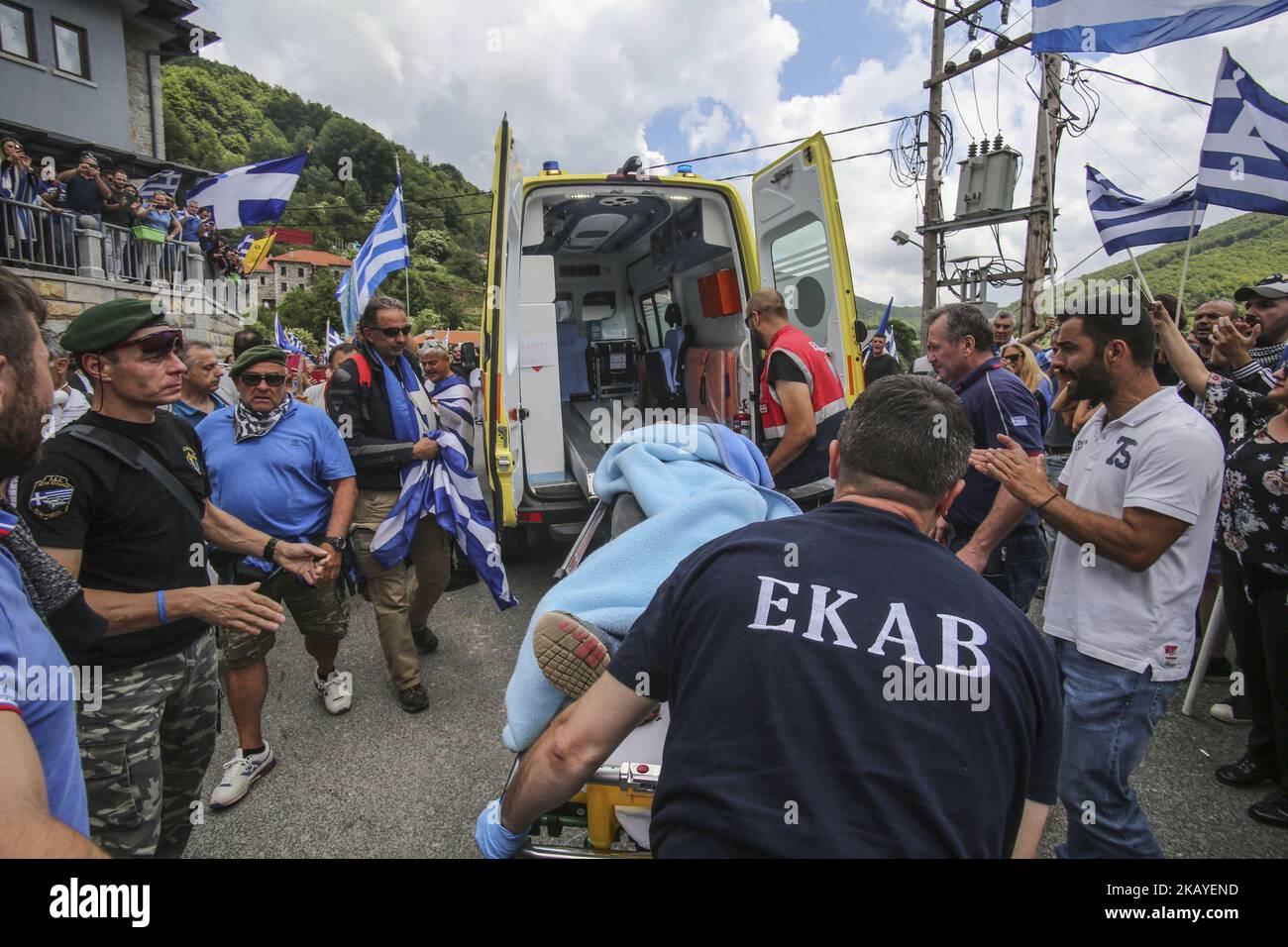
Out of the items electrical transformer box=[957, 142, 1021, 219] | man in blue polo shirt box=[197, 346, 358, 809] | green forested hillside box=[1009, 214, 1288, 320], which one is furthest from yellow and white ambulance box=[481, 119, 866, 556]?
electrical transformer box=[957, 142, 1021, 219]

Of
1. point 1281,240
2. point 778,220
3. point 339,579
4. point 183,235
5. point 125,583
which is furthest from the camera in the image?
point 1281,240

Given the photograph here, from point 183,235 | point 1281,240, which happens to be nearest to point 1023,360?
point 183,235

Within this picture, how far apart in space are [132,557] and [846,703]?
220cm

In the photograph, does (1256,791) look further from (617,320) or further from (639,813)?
Answer: (617,320)

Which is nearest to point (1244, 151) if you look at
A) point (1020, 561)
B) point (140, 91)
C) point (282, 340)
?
point (1020, 561)

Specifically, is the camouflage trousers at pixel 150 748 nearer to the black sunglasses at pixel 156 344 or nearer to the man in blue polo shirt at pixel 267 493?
the man in blue polo shirt at pixel 267 493

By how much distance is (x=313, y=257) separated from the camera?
70.8m

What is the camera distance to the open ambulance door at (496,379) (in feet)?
14.1

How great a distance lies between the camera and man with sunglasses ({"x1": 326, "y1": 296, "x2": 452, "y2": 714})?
366cm

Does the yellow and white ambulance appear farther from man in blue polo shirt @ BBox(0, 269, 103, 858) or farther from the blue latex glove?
man in blue polo shirt @ BBox(0, 269, 103, 858)

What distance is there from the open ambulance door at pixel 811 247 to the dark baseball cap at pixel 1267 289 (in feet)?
6.30

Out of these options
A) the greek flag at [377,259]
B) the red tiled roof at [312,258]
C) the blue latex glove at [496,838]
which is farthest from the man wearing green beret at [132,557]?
the red tiled roof at [312,258]

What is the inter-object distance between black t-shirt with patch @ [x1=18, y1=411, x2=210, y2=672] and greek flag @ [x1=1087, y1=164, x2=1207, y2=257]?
631 cm
